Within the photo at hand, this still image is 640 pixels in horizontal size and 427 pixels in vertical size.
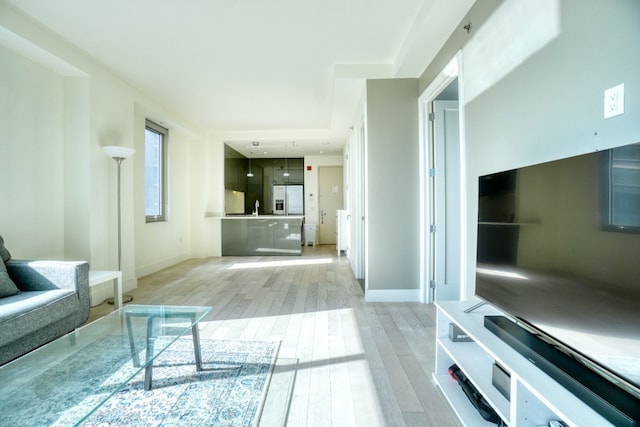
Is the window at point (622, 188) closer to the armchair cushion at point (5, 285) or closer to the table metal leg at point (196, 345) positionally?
the table metal leg at point (196, 345)

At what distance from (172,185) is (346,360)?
485 centimetres

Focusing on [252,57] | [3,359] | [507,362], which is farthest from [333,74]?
[3,359]

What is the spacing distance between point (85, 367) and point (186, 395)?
1.77 ft

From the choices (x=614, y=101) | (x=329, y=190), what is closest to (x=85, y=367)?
(x=614, y=101)

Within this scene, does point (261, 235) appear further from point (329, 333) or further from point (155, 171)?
point (329, 333)

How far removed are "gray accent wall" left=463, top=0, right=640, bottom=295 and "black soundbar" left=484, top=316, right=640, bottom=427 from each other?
82 cm

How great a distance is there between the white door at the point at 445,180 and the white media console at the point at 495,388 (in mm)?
1535

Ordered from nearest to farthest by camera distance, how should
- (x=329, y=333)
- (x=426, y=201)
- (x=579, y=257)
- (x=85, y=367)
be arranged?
(x=579, y=257) → (x=85, y=367) → (x=329, y=333) → (x=426, y=201)

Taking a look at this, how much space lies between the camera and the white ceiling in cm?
238

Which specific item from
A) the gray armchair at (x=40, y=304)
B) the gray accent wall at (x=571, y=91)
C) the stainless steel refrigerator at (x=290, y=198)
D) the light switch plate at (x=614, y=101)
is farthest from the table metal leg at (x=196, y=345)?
the stainless steel refrigerator at (x=290, y=198)

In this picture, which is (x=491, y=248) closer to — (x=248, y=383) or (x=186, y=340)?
(x=248, y=383)

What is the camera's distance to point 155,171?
5.10 meters

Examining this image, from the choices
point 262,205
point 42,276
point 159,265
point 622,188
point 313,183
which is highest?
point 313,183

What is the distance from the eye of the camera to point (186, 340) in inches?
89.5
